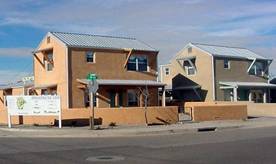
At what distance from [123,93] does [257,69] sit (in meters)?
21.6

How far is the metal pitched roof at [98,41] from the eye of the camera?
43.7 metres

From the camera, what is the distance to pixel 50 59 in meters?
45.7

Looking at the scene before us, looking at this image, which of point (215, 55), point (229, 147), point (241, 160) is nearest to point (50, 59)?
point (215, 55)

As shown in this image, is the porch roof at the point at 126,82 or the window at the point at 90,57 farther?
the window at the point at 90,57

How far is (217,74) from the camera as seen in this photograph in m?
55.0

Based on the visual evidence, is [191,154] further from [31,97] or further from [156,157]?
[31,97]

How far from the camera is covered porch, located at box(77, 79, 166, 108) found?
42688mm

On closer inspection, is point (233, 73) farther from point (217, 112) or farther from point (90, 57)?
point (90, 57)

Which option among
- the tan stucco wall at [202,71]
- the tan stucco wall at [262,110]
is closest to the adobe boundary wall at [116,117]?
the tan stucco wall at [262,110]

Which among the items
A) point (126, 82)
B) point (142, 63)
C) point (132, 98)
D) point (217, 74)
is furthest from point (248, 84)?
point (126, 82)

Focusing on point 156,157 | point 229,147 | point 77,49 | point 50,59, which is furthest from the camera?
point 50,59

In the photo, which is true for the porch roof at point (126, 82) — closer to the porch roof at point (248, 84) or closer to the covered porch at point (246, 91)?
the porch roof at point (248, 84)

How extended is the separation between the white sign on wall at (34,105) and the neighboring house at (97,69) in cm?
850

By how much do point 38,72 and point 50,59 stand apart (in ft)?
8.13
